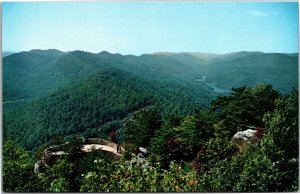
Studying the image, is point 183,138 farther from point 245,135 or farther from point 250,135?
point 250,135

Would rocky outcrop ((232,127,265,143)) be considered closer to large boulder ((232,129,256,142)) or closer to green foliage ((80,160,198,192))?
large boulder ((232,129,256,142))

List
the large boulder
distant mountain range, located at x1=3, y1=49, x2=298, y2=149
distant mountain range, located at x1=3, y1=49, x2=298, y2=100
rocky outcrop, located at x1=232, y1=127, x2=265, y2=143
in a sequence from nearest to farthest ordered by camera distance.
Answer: distant mountain range, located at x1=3, y1=49, x2=298, y2=100 < distant mountain range, located at x1=3, y1=49, x2=298, y2=149 < rocky outcrop, located at x1=232, y1=127, x2=265, y2=143 < the large boulder

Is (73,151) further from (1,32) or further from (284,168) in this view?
(284,168)

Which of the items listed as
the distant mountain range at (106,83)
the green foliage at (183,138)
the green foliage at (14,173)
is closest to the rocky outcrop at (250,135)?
the green foliage at (183,138)

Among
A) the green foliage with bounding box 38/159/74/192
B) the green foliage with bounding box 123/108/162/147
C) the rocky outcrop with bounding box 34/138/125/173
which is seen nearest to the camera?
the green foliage with bounding box 38/159/74/192

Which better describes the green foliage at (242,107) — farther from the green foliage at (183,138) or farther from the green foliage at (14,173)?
the green foliage at (14,173)

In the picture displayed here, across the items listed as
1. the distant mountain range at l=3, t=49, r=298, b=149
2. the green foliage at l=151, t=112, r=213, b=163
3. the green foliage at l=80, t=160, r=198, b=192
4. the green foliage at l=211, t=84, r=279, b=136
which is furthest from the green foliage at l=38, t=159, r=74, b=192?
the green foliage at l=211, t=84, r=279, b=136

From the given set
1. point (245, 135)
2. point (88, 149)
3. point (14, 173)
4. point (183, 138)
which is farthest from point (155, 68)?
point (14, 173)

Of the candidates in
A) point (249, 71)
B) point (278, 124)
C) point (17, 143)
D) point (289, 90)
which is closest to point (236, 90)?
point (249, 71)
